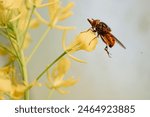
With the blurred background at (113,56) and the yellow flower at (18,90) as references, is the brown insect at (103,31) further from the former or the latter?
the yellow flower at (18,90)

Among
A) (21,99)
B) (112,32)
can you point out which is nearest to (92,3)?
(112,32)

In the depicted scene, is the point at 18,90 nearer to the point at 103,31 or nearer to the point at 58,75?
the point at 58,75

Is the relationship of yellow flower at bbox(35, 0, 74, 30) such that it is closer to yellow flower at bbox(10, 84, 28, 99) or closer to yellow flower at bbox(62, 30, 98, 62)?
yellow flower at bbox(62, 30, 98, 62)

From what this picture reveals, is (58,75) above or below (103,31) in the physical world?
below

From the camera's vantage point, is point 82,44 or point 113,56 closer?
point 82,44

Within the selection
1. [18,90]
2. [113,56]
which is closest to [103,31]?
[113,56]

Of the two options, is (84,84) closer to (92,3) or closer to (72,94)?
(72,94)

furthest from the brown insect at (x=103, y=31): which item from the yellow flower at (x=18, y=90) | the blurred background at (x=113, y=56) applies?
the yellow flower at (x=18, y=90)

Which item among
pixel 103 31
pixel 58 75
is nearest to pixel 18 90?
pixel 58 75

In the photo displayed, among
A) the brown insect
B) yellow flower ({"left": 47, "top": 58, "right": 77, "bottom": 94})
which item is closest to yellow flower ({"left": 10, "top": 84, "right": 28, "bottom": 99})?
yellow flower ({"left": 47, "top": 58, "right": 77, "bottom": 94})
